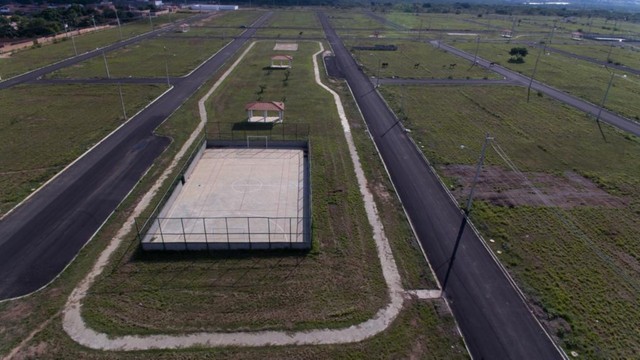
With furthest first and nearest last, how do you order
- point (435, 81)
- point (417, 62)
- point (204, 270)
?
point (417, 62)
point (435, 81)
point (204, 270)

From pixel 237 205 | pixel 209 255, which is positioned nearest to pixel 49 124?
pixel 237 205

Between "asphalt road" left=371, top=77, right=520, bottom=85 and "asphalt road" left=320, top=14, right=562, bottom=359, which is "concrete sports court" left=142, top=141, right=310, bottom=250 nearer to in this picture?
"asphalt road" left=320, top=14, right=562, bottom=359

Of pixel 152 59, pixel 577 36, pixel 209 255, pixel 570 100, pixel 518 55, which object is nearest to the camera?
pixel 209 255

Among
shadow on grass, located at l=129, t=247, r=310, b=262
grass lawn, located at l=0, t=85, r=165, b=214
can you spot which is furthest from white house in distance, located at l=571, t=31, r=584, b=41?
shadow on grass, located at l=129, t=247, r=310, b=262

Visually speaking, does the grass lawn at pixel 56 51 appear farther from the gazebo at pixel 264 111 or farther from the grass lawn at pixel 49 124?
the gazebo at pixel 264 111

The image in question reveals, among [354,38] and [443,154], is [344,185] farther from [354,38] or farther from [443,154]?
[354,38]

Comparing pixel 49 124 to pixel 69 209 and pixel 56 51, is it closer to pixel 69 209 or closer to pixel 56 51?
pixel 69 209

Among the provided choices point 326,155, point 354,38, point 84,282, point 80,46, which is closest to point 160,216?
point 84,282
